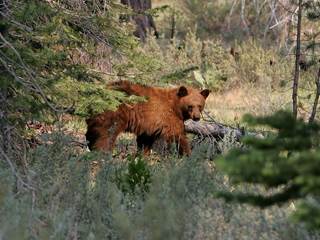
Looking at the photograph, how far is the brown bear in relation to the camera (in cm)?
1045

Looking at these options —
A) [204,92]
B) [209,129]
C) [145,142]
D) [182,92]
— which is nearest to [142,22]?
[204,92]

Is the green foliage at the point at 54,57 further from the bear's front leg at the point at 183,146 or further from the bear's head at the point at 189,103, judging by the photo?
the bear's head at the point at 189,103

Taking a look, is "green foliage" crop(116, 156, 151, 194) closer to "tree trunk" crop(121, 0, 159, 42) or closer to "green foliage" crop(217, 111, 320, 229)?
"green foliage" crop(217, 111, 320, 229)

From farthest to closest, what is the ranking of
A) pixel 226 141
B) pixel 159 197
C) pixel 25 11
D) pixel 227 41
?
pixel 227 41
pixel 226 141
pixel 25 11
pixel 159 197

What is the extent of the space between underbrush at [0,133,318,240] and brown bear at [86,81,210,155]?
3.01 m

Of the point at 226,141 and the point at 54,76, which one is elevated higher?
the point at 54,76

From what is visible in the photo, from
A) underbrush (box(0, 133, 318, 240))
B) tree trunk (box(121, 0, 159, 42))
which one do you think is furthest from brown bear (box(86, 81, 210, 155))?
tree trunk (box(121, 0, 159, 42))

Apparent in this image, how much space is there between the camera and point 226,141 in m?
8.52

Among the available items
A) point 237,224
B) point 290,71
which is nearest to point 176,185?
point 237,224

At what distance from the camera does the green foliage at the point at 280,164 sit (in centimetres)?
352

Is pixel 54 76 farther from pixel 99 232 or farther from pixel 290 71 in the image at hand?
pixel 290 71

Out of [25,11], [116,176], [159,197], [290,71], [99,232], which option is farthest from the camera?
[290,71]

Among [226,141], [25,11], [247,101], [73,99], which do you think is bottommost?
[247,101]

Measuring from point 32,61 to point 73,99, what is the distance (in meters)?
0.55
